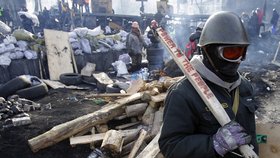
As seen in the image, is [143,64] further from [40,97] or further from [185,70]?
[185,70]

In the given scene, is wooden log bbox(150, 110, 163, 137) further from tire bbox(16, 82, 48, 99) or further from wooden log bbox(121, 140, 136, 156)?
tire bbox(16, 82, 48, 99)

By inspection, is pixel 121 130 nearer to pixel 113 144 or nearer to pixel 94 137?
pixel 94 137

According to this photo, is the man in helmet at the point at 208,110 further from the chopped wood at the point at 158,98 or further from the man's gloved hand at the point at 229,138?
the chopped wood at the point at 158,98

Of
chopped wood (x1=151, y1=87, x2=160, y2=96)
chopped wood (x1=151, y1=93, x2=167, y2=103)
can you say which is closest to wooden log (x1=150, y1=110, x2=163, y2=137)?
chopped wood (x1=151, y1=93, x2=167, y2=103)

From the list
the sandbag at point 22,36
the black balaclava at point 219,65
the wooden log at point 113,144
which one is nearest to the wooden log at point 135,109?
the wooden log at point 113,144

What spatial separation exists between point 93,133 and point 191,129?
12.5ft

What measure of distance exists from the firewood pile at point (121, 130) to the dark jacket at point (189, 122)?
7.92 ft

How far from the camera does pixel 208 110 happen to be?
6.16 feet

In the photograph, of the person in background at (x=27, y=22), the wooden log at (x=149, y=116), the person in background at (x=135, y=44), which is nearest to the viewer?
the wooden log at (x=149, y=116)

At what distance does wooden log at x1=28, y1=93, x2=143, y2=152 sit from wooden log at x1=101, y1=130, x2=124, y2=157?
782mm

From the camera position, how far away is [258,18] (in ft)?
59.0

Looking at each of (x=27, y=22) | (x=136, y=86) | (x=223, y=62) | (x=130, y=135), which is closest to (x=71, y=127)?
(x=130, y=135)

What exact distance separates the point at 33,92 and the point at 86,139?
13.4ft

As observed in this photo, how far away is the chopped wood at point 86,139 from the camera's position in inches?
200
